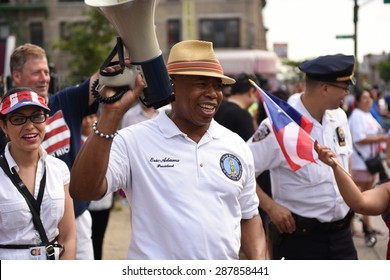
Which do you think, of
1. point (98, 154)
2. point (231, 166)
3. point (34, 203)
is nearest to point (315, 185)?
point (231, 166)

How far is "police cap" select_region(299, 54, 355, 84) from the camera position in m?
4.52

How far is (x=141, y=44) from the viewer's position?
7.93ft

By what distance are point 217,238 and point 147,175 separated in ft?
1.39

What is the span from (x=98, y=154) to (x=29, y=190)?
1.13 m

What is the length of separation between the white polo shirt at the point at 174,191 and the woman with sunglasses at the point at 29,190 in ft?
2.31

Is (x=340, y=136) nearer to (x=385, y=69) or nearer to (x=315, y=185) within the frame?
(x=315, y=185)

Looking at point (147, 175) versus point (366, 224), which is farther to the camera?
point (366, 224)

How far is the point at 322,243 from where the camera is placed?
4.54m

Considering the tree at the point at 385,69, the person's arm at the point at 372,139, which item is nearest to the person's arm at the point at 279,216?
the person's arm at the point at 372,139

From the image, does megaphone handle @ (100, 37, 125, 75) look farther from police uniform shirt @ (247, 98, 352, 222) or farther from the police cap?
the police cap

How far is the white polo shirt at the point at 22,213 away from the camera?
346 cm

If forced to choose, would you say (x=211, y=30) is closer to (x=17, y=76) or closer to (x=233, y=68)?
(x=233, y=68)

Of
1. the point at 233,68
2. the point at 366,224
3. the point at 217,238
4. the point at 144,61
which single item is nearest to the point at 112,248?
the point at 366,224

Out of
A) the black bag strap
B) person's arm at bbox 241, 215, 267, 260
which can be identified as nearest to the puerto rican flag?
person's arm at bbox 241, 215, 267, 260
